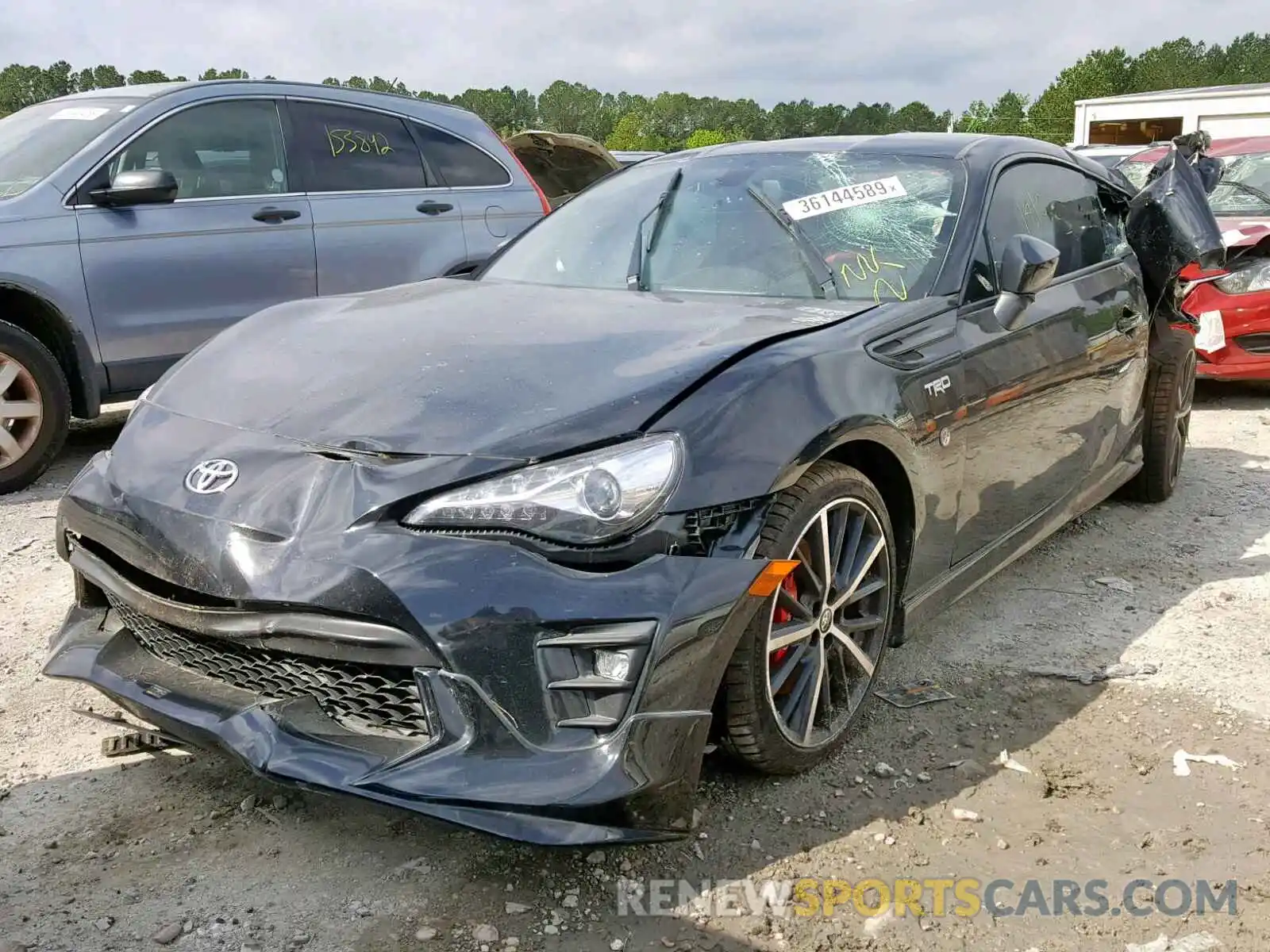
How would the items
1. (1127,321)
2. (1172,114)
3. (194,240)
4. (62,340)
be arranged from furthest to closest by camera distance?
(1172,114) → (194,240) → (62,340) → (1127,321)

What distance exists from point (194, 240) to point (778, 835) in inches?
165

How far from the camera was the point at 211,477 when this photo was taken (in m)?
2.40

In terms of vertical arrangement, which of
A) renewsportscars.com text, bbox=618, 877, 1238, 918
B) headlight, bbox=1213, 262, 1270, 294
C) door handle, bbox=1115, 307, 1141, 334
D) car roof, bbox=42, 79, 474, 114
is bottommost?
renewsportscars.com text, bbox=618, 877, 1238, 918

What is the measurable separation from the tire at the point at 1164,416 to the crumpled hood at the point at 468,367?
2.32m

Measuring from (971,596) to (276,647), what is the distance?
2.66 m

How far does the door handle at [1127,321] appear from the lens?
164 inches

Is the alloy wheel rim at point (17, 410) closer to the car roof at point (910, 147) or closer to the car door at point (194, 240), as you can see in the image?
the car door at point (194, 240)

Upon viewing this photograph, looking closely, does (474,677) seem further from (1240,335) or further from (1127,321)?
(1240,335)

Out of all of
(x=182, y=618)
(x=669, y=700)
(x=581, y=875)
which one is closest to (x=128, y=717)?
(x=182, y=618)

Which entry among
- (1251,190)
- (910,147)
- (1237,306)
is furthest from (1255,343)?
(910,147)

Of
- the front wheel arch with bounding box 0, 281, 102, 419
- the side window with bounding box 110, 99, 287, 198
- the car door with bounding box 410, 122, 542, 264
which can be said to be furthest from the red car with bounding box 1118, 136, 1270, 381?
the front wheel arch with bounding box 0, 281, 102, 419

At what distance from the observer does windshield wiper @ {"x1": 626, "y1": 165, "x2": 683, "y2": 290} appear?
350 centimetres

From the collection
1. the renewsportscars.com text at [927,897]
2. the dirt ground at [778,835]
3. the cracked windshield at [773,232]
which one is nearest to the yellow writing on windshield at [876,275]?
the cracked windshield at [773,232]

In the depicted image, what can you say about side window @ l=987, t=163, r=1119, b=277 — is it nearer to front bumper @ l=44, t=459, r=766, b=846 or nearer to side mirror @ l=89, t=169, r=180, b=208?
front bumper @ l=44, t=459, r=766, b=846
